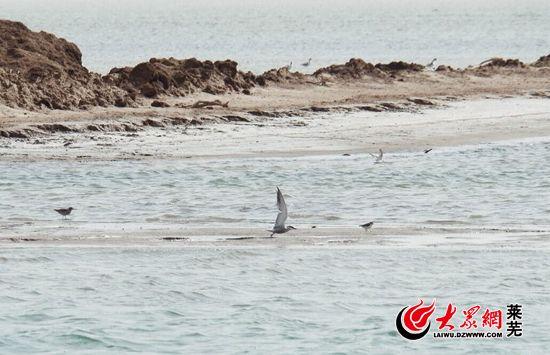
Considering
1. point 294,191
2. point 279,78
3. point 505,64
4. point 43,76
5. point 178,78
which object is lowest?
point 294,191

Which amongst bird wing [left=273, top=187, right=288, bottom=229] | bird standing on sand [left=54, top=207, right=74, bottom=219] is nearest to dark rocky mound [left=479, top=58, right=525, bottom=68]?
bird standing on sand [left=54, top=207, right=74, bottom=219]

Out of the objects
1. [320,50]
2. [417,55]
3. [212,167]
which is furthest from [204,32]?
[212,167]

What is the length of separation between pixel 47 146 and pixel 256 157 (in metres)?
2.89

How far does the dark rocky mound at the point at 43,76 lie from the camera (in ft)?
72.8

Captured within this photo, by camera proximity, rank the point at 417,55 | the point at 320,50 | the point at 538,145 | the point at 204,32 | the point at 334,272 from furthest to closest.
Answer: the point at 204,32 → the point at 320,50 → the point at 417,55 → the point at 538,145 → the point at 334,272

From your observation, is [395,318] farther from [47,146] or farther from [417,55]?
[417,55]

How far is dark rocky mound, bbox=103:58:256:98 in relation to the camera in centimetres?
2394

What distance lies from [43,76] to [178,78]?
267 cm

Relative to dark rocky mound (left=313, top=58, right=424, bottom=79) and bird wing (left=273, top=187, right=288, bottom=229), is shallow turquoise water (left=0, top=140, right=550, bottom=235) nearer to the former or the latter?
bird wing (left=273, top=187, right=288, bottom=229)

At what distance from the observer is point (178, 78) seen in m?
24.6

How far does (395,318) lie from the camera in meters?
12.1

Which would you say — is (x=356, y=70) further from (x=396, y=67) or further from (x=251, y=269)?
(x=251, y=269)

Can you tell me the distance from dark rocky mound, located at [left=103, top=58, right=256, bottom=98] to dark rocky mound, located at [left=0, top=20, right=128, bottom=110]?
57 cm

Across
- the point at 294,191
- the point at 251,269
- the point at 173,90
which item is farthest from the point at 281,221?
the point at 173,90
